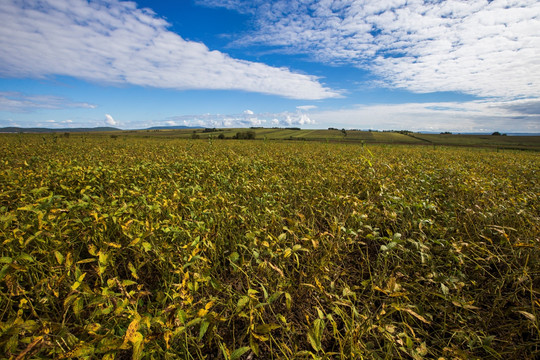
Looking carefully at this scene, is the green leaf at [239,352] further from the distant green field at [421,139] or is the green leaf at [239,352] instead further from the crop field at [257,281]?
the distant green field at [421,139]

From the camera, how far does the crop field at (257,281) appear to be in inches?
62.4

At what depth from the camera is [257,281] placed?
7.52ft

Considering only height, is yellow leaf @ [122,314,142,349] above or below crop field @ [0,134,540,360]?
above

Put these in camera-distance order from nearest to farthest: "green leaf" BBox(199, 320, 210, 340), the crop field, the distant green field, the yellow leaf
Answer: the yellow leaf
"green leaf" BBox(199, 320, 210, 340)
the crop field
the distant green field

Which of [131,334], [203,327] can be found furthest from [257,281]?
[131,334]

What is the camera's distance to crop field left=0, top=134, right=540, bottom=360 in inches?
62.4

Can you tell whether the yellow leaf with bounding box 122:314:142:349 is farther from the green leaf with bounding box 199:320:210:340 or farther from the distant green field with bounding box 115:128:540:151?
the distant green field with bounding box 115:128:540:151

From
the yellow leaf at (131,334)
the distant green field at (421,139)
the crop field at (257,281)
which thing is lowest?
the crop field at (257,281)

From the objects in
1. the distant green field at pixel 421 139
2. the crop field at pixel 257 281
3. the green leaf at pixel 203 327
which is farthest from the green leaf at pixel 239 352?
the distant green field at pixel 421 139

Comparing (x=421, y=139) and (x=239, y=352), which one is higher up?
(x=421, y=139)

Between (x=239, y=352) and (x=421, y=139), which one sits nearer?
(x=239, y=352)

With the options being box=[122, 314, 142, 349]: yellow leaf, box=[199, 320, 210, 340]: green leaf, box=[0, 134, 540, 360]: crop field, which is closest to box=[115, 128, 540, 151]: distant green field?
box=[0, 134, 540, 360]: crop field

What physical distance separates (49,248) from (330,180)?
519 cm

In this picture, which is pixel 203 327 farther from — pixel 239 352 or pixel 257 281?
pixel 257 281
